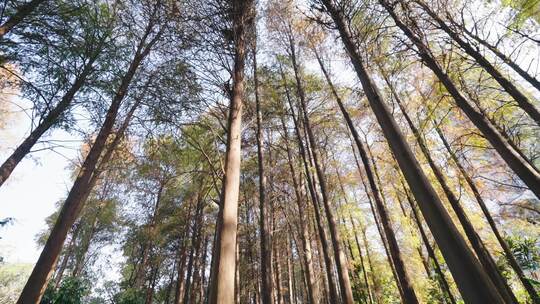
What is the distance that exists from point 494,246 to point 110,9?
1168 cm

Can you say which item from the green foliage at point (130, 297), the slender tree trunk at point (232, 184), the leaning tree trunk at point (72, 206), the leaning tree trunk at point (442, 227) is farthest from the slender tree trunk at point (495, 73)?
the green foliage at point (130, 297)

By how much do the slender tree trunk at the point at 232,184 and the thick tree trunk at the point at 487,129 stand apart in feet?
7.19

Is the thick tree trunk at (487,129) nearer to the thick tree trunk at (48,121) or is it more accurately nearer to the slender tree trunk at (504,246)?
the slender tree trunk at (504,246)

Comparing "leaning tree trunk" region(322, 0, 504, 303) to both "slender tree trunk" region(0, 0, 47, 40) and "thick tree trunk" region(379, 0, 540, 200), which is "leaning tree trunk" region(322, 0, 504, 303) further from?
"slender tree trunk" region(0, 0, 47, 40)

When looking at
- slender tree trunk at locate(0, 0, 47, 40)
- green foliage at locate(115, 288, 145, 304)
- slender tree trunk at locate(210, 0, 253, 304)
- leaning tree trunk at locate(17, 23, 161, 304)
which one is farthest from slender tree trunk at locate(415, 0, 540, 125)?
green foliage at locate(115, 288, 145, 304)

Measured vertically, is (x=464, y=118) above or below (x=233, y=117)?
above

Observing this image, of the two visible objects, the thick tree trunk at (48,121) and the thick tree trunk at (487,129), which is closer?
the thick tree trunk at (487,129)

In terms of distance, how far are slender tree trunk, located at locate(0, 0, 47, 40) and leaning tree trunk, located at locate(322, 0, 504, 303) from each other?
6281mm

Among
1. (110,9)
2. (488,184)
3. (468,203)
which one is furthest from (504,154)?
(110,9)

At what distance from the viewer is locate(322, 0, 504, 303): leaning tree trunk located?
4.41ft

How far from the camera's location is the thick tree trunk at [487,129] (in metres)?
2.92

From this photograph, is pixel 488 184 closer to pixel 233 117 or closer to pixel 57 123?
pixel 233 117

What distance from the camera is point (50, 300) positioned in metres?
6.86

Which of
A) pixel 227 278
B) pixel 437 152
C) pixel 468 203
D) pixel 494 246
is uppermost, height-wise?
pixel 437 152
